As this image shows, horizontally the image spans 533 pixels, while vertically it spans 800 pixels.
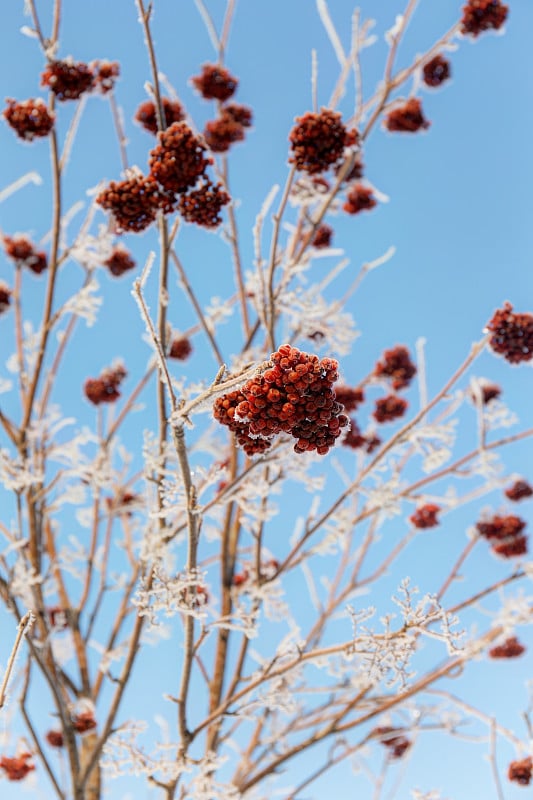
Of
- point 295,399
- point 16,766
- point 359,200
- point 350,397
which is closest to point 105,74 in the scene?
point 359,200

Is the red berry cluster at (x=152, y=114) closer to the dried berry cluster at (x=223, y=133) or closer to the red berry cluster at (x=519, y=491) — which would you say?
the dried berry cluster at (x=223, y=133)

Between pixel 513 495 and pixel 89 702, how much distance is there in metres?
2.88

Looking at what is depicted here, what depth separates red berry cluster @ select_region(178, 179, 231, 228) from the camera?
7.47 ft

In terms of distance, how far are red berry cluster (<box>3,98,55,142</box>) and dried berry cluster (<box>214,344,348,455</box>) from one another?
7.56 feet

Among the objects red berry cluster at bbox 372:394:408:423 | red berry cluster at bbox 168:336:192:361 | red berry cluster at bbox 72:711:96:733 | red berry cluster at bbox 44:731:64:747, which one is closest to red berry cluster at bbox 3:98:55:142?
red berry cluster at bbox 168:336:192:361

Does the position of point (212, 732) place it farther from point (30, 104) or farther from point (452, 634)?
point (30, 104)

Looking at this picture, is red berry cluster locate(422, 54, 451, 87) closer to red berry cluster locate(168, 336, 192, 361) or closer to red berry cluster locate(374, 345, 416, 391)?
red berry cluster locate(374, 345, 416, 391)

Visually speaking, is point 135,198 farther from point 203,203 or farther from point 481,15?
point 481,15

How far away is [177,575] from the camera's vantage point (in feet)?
6.78

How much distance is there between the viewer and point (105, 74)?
136 inches

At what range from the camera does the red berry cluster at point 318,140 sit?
261 cm

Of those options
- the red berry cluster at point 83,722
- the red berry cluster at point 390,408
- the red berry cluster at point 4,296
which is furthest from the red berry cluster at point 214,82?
the red berry cluster at point 83,722

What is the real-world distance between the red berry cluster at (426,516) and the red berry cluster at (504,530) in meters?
0.33

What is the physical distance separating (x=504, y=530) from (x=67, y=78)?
3.56 m
